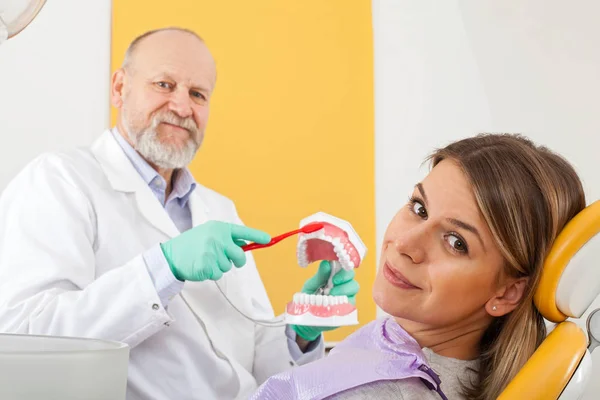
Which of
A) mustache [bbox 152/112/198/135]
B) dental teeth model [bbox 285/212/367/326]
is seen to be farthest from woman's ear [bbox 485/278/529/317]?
mustache [bbox 152/112/198/135]

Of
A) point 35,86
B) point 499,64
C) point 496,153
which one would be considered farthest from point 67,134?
point 496,153

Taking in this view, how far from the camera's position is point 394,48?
2.55m

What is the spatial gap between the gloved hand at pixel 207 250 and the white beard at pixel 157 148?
0.43 meters

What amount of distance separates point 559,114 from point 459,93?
1.32 ft

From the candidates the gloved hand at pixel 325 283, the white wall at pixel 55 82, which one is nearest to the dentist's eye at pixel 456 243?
the gloved hand at pixel 325 283

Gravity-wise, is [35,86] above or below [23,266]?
above

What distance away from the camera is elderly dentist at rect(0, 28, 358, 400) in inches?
58.6

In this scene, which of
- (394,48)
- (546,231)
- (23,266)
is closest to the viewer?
(546,231)

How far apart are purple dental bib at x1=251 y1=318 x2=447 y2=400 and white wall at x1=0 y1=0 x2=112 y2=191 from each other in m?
1.51

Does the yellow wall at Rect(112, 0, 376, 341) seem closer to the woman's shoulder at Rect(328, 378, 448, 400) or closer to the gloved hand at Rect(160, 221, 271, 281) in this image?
the gloved hand at Rect(160, 221, 271, 281)

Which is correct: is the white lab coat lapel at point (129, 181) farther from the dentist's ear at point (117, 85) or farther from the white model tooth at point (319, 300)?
the white model tooth at point (319, 300)

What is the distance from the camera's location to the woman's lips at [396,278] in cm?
103

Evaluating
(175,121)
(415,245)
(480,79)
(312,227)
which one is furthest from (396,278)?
(480,79)

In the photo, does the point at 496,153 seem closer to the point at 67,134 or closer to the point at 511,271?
the point at 511,271
